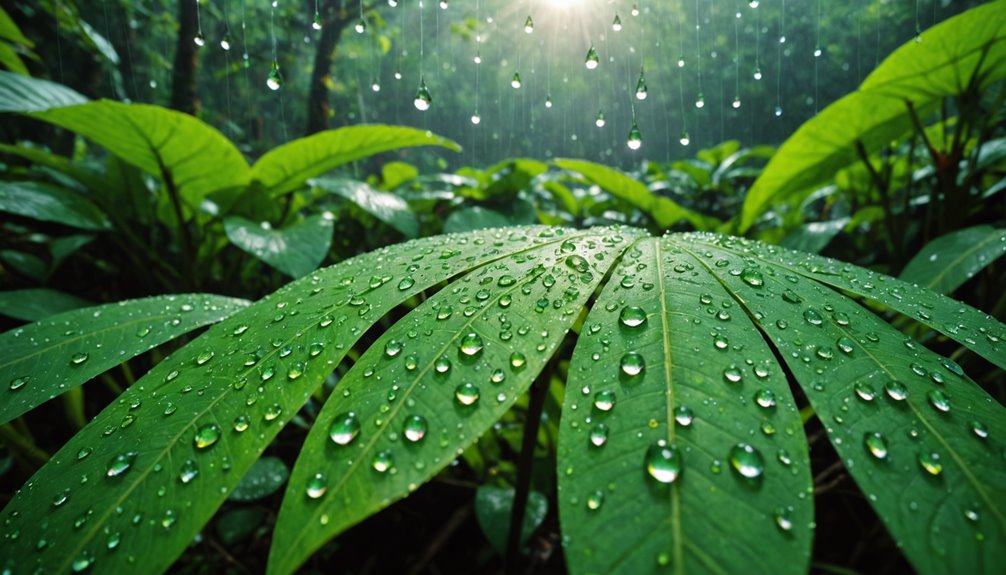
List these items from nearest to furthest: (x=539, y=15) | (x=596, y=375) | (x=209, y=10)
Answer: (x=596, y=375)
(x=539, y=15)
(x=209, y=10)

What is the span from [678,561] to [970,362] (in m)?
1.02

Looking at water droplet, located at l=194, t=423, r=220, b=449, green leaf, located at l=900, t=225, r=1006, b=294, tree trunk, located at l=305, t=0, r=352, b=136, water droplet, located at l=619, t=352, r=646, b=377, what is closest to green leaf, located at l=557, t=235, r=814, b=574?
water droplet, located at l=619, t=352, r=646, b=377

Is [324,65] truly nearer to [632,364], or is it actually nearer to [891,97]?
[891,97]

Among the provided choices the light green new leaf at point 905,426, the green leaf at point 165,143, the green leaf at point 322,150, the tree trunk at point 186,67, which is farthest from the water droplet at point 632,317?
the tree trunk at point 186,67

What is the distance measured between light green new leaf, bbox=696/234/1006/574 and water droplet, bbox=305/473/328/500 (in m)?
0.32

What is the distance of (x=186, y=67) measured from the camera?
2094mm

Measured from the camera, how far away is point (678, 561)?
0.76 feet

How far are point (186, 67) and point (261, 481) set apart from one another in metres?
2.23

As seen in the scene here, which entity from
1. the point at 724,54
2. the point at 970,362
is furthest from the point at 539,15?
the point at 724,54

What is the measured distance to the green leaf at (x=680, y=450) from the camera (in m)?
0.24

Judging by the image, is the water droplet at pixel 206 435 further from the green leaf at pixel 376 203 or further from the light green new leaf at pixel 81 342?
the green leaf at pixel 376 203

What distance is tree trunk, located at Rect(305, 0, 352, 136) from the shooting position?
290 cm

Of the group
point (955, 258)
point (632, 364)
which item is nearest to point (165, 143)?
point (632, 364)

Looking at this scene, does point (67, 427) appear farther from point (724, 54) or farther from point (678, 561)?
point (724, 54)
